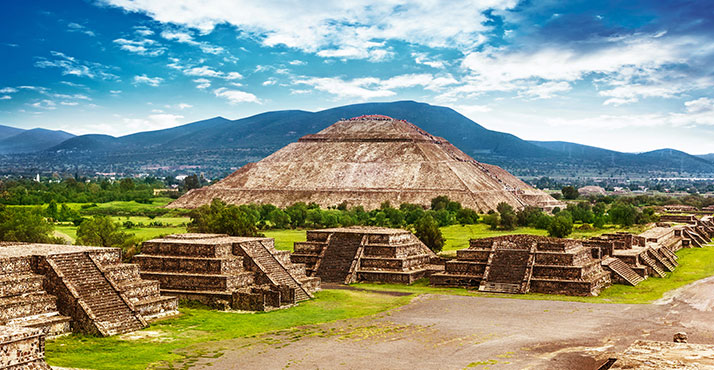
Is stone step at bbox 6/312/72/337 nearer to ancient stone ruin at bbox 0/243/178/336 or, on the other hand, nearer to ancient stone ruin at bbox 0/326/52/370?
ancient stone ruin at bbox 0/243/178/336

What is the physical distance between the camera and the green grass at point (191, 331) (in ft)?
82.9

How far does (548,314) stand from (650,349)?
12865mm

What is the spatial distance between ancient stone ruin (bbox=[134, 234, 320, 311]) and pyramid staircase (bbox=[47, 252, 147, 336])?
19.6 ft

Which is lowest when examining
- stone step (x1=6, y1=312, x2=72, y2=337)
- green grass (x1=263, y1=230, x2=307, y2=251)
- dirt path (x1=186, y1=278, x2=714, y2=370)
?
dirt path (x1=186, y1=278, x2=714, y2=370)

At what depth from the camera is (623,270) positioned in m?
48.7

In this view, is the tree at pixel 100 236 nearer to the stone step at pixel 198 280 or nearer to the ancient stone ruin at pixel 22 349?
the stone step at pixel 198 280

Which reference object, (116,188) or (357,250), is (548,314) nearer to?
(357,250)

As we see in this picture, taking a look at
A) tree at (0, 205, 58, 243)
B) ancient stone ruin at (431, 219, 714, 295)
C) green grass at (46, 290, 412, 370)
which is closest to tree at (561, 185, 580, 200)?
ancient stone ruin at (431, 219, 714, 295)

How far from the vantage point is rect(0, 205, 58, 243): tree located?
53.3 metres

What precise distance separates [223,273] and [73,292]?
927 cm

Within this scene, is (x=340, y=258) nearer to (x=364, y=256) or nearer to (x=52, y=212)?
(x=364, y=256)

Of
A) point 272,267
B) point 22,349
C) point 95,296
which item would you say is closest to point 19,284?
point 95,296

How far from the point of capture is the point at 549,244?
45219 mm

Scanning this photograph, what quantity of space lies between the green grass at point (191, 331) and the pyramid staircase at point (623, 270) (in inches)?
597
